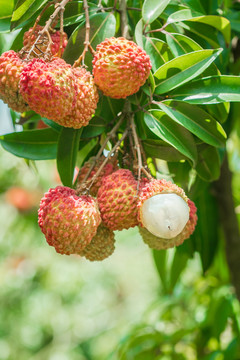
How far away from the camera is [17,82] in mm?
721

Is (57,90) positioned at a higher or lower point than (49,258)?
higher

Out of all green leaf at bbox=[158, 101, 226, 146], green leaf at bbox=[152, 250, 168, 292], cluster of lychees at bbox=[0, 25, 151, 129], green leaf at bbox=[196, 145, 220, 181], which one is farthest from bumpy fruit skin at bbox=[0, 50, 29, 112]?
green leaf at bbox=[152, 250, 168, 292]

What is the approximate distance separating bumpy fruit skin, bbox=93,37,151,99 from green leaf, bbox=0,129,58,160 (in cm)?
26

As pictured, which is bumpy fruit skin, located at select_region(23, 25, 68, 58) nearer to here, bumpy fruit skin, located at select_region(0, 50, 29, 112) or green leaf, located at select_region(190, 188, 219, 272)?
bumpy fruit skin, located at select_region(0, 50, 29, 112)

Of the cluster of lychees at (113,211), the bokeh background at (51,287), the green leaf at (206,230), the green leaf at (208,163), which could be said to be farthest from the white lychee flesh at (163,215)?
the bokeh background at (51,287)

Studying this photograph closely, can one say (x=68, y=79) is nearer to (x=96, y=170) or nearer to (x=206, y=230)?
(x=96, y=170)

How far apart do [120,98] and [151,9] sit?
0.15 metres

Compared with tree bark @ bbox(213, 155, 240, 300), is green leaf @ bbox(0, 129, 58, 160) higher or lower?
higher

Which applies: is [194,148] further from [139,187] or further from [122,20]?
[122,20]

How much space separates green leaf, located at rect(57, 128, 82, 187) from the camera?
0.81 metres

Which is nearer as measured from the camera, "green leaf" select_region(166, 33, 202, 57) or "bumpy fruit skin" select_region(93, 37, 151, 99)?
"bumpy fruit skin" select_region(93, 37, 151, 99)

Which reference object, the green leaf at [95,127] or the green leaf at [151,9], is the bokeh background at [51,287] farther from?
the green leaf at [151,9]

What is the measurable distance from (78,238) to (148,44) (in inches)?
13.5

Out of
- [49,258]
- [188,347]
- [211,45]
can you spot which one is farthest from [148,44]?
[49,258]
